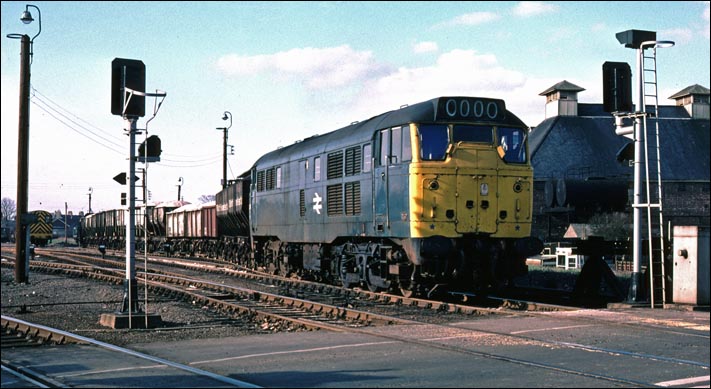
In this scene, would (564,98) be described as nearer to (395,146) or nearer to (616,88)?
(616,88)

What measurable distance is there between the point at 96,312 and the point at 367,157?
6.54 meters

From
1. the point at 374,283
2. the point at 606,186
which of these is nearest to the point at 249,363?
the point at 374,283

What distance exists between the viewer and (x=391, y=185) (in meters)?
17.0

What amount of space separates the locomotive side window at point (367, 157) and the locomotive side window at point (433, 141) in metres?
1.85

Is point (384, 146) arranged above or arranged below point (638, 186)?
above

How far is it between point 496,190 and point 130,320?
7634mm

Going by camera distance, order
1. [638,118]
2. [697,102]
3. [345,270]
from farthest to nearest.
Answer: [697,102], [345,270], [638,118]

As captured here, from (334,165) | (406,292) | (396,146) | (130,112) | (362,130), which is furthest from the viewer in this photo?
(334,165)

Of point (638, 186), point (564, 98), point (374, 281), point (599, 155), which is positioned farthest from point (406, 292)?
point (564, 98)

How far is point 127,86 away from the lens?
14.1 metres

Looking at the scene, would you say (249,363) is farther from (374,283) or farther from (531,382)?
(374,283)

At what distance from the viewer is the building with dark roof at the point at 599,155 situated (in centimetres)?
5969

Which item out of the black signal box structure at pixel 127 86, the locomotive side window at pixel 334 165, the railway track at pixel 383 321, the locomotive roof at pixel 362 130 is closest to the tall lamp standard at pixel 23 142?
the railway track at pixel 383 321

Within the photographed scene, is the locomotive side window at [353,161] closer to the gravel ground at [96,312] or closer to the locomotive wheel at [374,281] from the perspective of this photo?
the locomotive wheel at [374,281]
